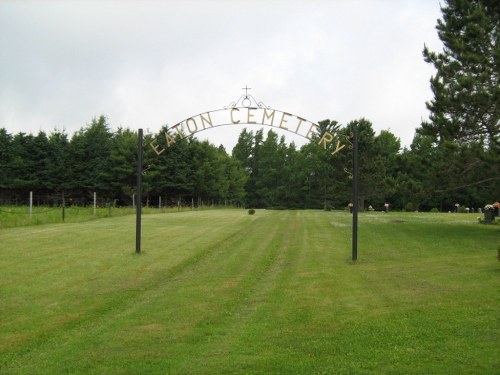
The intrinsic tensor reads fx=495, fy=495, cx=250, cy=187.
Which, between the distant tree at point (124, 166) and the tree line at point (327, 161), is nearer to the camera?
the tree line at point (327, 161)

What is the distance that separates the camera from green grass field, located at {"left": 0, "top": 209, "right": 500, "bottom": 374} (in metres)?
6.32

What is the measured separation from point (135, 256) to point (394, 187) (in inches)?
556

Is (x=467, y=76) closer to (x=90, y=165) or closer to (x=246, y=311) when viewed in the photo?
(x=246, y=311)

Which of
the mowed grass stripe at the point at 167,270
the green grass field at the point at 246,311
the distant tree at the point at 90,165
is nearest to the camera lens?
the green grass field at the point at 246,311

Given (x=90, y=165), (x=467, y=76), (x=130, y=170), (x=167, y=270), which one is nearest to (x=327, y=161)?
(x=130, y=170)

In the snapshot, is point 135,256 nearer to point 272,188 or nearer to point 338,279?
point 338,279

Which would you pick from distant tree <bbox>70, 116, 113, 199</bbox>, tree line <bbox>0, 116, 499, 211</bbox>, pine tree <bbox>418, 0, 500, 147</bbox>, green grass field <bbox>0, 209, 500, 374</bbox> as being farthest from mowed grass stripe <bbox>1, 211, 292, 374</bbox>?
distant tree <bbox>70, 116, 113, 199</bbox>

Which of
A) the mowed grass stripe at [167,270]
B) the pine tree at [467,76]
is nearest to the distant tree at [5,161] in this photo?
the mowed grass stripe at [167,270]

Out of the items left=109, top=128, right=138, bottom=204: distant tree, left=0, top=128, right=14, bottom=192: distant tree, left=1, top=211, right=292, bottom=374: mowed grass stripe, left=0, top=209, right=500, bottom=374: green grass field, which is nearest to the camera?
left=0, top=209, right=500, bottom=374: green grass field

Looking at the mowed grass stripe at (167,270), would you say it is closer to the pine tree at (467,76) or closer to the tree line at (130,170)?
the pine tree at (467,76)

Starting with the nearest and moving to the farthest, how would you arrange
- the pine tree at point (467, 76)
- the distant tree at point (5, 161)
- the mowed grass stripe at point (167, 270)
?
the mowed grass stripe at point (167, 270) < the pine tree at point (467, 76) < the distant tree at point (5, 161)

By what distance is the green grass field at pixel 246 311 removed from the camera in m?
6.32

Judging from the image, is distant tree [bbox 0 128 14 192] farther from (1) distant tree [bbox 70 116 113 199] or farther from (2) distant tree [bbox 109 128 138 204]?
(2) distant tree [bbox 109 128 138 204]

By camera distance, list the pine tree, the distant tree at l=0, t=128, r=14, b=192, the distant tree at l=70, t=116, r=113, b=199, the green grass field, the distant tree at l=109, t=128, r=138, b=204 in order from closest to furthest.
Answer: the green grass field
the pine tree
the distant tree at l=0, t=128, r=14, b=192
the distant tree at l=109, t=128, r=138, b=204
the distant tree at l=70, t=116, r=113, b=199
